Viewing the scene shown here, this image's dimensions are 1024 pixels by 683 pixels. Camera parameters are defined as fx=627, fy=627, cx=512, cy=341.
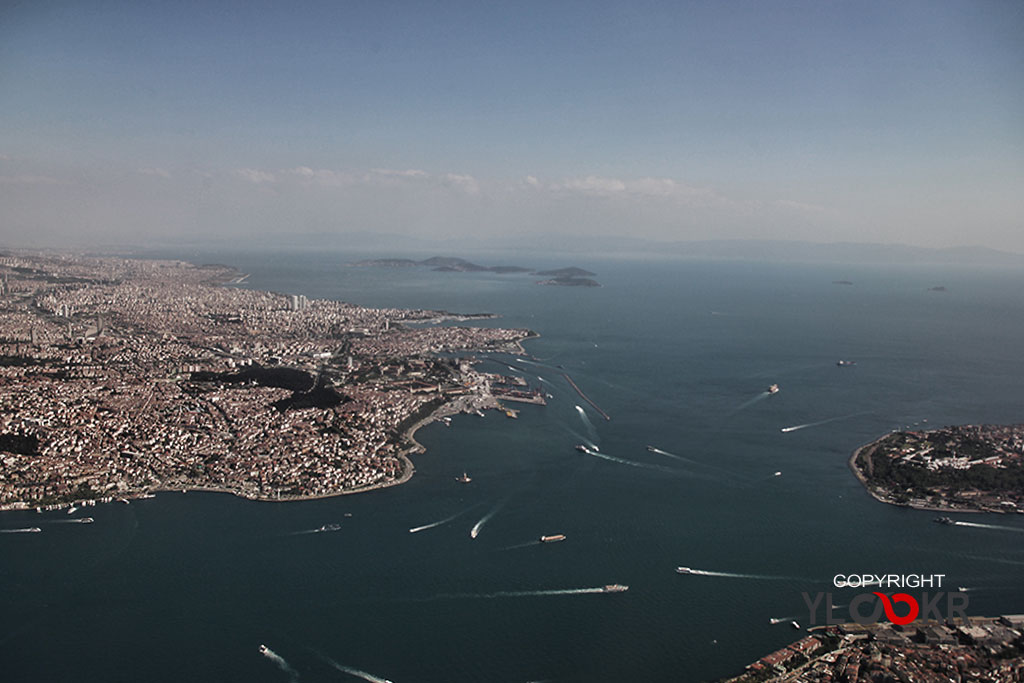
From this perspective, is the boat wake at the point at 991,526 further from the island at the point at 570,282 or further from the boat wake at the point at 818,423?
→ the island at the point at 570,282

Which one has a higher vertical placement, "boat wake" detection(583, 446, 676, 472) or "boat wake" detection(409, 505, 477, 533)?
"boat wake" detection(583, 446, 676, 472)

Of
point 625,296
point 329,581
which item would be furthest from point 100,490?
point 625,296

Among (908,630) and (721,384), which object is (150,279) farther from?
(908,630)

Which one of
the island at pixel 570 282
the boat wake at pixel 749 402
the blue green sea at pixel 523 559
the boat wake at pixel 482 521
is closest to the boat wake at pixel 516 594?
the blue green sea at pixel 523 559

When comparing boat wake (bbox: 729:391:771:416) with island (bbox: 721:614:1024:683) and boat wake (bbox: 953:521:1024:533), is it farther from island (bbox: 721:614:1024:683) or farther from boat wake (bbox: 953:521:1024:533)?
island (bbox: 721:614:1024:683)

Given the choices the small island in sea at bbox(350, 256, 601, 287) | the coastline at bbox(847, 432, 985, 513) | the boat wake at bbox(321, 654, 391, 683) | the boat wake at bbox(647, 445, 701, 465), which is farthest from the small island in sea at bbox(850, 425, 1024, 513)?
the small island in sea at bbox(350, 256, 601, 287)

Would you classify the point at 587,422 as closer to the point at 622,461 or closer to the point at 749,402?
the point at 622,461
